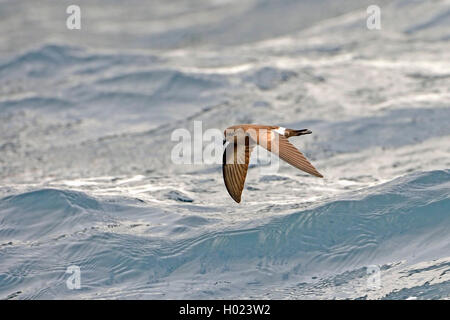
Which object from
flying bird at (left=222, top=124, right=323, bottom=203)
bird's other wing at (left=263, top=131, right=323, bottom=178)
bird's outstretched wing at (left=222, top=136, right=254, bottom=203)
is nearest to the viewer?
bird's other wing at (left=263, top=131, right=323, bottom=178)

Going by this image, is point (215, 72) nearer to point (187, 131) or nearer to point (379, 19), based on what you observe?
point (187, 131)

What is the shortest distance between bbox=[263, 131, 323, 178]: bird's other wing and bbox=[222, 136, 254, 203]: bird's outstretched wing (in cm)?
66

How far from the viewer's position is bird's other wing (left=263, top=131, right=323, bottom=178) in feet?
18.5

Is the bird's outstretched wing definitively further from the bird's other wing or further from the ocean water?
the ocean water

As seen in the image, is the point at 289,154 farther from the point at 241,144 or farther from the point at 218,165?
the point at 218,165

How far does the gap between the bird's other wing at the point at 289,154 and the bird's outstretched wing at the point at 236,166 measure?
66 centimetres

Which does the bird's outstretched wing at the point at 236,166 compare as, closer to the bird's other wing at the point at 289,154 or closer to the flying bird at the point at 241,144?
the flying bird at the point at 241,144

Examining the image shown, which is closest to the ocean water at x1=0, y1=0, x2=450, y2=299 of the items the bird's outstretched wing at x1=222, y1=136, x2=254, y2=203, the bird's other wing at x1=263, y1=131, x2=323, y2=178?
the bird's outstretched wing at x1=222, y1=136, x2=254, y2=203

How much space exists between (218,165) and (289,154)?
4.67 meters

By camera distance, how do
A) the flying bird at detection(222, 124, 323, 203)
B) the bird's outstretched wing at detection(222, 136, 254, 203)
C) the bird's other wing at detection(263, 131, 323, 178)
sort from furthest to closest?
the bird's outstretched wing at detection(222, 136, 254, 203) → the flying bird at detection(222, 124, 323, 203) → the bird's other wing at detection(263, 131, 323, 178)

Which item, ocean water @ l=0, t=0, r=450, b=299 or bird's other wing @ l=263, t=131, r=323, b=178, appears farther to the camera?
ocean water @ l=0, t=0, r=450, b=299

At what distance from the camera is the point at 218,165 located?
34.4 feet

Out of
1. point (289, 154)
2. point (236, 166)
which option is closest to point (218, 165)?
point (236, 166)
